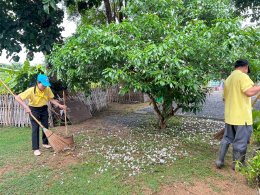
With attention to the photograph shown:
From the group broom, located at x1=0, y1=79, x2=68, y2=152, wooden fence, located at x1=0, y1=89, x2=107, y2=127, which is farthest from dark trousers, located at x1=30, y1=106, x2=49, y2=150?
wooden fence, located at x1=0, y1=89, x2=107, y2=127

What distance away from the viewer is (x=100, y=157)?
516 centimetres

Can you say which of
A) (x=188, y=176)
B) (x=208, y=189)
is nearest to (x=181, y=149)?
(x=188, y=176)

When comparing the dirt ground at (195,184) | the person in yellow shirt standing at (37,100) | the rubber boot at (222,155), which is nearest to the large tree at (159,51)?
the person in yellow shirt standing at (37,100)

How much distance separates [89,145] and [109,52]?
2354mm

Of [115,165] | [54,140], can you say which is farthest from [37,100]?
[115,165]

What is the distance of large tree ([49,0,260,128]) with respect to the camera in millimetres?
4281

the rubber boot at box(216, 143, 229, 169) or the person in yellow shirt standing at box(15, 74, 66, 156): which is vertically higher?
the person in yellow shirt standing at box(15, 74, 66, 156)

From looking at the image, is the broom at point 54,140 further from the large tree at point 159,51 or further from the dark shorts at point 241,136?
the dark shorts at point 241,136

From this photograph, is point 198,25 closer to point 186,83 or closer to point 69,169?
point 186,83

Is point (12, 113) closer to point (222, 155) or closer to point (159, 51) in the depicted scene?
point (159, 51)

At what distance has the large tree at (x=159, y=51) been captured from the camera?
428 centimetres

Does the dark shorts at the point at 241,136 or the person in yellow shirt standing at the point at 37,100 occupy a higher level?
the person in yellow shirt standing at the point at 37,100

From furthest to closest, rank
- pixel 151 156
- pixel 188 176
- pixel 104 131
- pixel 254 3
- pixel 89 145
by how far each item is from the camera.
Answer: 1. pixel 254 3
2. pixel 104 131
3. pixel 89 145
4. pixel 151 156
5. pixel 188 176

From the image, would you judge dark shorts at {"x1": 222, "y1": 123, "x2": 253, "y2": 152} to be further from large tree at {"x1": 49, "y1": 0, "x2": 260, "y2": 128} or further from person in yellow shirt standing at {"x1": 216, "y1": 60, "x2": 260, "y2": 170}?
large tree at {"x1": 49, "y1": 0, "x2": 260, "y2": 128}
